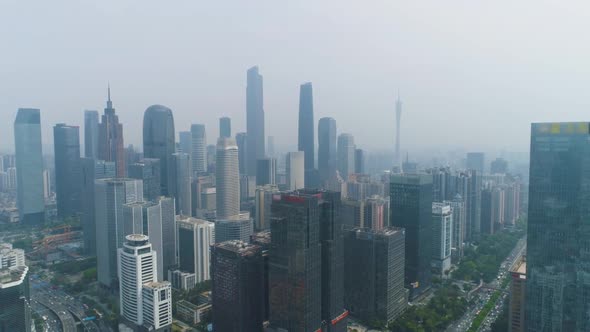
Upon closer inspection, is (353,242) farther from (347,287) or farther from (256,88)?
(256,88)

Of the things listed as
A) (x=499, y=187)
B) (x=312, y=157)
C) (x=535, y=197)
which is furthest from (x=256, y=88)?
(x=535, y=197)

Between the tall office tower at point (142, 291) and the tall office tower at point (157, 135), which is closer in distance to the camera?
the tall office tower at point (142, 291)

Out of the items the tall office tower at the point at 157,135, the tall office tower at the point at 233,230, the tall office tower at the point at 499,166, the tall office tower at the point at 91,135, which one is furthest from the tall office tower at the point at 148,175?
the tall office tower at the point at 499,166

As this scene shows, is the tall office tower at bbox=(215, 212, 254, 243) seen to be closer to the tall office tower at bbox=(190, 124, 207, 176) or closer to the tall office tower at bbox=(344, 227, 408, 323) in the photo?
the tall office tower at bbox=(344, 227, 408, 323)

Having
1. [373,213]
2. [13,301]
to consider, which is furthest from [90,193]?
[373,213]

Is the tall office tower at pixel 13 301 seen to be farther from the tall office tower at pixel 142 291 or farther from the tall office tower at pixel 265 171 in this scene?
the tall office tower at pixel 265 171

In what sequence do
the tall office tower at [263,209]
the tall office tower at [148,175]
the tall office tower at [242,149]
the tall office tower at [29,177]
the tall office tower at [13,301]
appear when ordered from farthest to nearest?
the tall office tower at [242,149]
the tall office tower at [263,209]
the tall office tower at [148,175]
the tall office tower at [29,177]
the tall office tower at [13,301]
